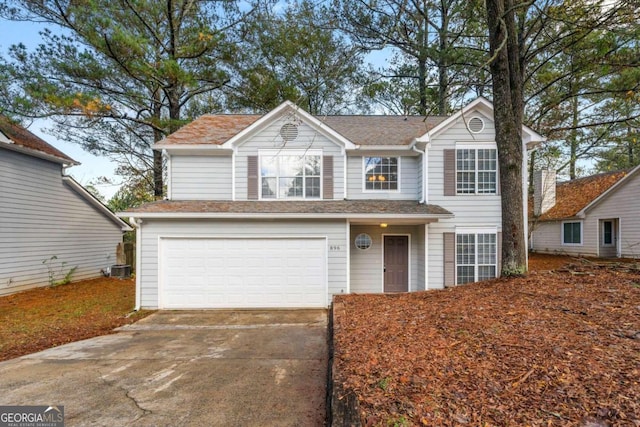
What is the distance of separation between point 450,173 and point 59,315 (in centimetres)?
1171

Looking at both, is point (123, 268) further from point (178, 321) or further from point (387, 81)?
point (387, 81)

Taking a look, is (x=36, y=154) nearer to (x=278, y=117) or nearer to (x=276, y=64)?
(x=278, y=117)

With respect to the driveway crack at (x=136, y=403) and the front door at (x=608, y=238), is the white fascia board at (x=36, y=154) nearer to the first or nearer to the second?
the driveway crack at (x=136, y=403)

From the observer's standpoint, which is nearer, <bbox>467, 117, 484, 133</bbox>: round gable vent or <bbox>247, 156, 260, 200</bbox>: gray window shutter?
<bbox>467, 117, 484, 133</bbox>: round gable vent

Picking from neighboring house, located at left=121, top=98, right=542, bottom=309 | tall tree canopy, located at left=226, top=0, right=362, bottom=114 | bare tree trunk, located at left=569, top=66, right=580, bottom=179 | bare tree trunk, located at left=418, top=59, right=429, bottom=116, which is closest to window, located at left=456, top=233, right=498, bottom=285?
neighboring house, located at left=121, top=98, right=542, bottom=309

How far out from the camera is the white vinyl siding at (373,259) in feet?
33.5

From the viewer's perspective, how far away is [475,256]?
961 cm

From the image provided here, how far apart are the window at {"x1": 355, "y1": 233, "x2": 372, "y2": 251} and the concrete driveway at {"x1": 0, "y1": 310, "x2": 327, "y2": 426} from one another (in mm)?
3859

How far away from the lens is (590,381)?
241 cm

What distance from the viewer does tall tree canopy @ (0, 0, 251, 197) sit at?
11984mm

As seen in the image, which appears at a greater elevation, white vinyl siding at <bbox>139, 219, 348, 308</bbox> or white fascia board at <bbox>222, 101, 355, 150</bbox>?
white fascia board at <bbox>222, 101, 355, 150</bbox>

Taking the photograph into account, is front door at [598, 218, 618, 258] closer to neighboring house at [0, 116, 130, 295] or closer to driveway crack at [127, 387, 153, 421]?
driveway crack at [127, 387, 153, 421]

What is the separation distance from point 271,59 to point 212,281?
38.4ft

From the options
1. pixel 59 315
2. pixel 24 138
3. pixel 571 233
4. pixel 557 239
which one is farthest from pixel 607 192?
pixel 24 138
